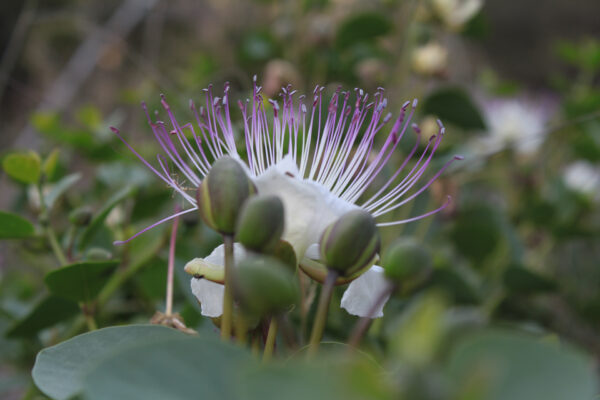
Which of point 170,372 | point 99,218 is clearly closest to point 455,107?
point 99,218

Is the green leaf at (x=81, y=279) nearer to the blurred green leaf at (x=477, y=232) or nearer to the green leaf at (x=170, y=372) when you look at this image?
the green leaf at (x=170, y=372)

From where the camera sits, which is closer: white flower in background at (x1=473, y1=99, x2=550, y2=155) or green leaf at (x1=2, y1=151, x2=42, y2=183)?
green leaf at (x1=2, y1=151, x2=42, y2=183)

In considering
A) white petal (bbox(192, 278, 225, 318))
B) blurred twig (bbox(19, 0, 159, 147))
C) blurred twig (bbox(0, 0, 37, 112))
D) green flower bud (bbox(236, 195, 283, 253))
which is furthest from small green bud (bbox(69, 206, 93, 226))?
blurred twig (bbox(19, 0, 159, 147))

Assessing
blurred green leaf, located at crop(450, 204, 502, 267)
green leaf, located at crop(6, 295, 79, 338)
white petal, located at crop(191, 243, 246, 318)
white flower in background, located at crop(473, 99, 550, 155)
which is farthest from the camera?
white flower in background, located at crop(473, 99, 550, 155)

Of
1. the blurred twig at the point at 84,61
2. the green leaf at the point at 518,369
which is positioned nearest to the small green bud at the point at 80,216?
the green leaf at the point at 518,369

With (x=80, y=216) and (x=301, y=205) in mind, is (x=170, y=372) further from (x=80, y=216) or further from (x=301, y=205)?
(x=80, y=216)

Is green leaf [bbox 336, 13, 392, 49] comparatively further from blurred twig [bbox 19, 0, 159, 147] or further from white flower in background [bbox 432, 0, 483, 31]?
blurred twig [bbox 19, 0, 159, 147]
